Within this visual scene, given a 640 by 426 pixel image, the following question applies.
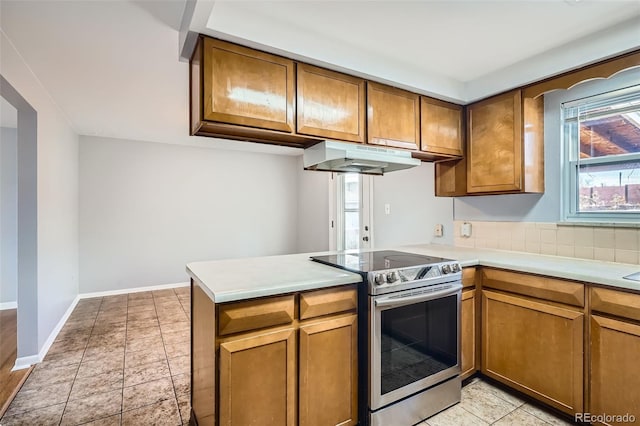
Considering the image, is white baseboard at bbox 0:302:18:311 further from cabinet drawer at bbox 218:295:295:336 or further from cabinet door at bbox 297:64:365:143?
cabinet door at bbox 297:64:365:143

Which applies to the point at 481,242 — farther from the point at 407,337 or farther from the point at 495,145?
the point at 407,337

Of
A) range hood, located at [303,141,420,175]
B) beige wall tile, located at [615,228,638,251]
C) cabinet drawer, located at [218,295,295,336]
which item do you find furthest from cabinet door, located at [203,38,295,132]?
beige wall tile, located at [615,228,638,251]

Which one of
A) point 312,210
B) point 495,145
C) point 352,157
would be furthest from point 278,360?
point 312,210

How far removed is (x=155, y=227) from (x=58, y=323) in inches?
76.6

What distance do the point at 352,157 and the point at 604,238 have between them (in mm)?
1818

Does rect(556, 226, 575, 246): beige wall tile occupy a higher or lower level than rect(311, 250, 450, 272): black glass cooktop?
higher

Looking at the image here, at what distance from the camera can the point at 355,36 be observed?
204cm

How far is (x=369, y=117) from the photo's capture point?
228 cm

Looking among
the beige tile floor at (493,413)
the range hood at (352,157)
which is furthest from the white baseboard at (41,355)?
the beige tile floor at (493,413)

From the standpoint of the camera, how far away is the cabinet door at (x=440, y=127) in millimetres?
2574

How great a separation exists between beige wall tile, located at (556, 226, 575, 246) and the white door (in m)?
2.01

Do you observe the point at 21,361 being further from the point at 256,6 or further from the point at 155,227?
the point at 256,6

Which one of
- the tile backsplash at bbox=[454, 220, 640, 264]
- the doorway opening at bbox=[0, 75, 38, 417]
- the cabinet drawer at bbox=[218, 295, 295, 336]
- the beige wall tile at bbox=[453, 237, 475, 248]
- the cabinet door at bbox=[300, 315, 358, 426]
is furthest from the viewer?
the beige wall tile at bbox=[453, 237, 475, 248]

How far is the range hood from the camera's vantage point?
210cm
